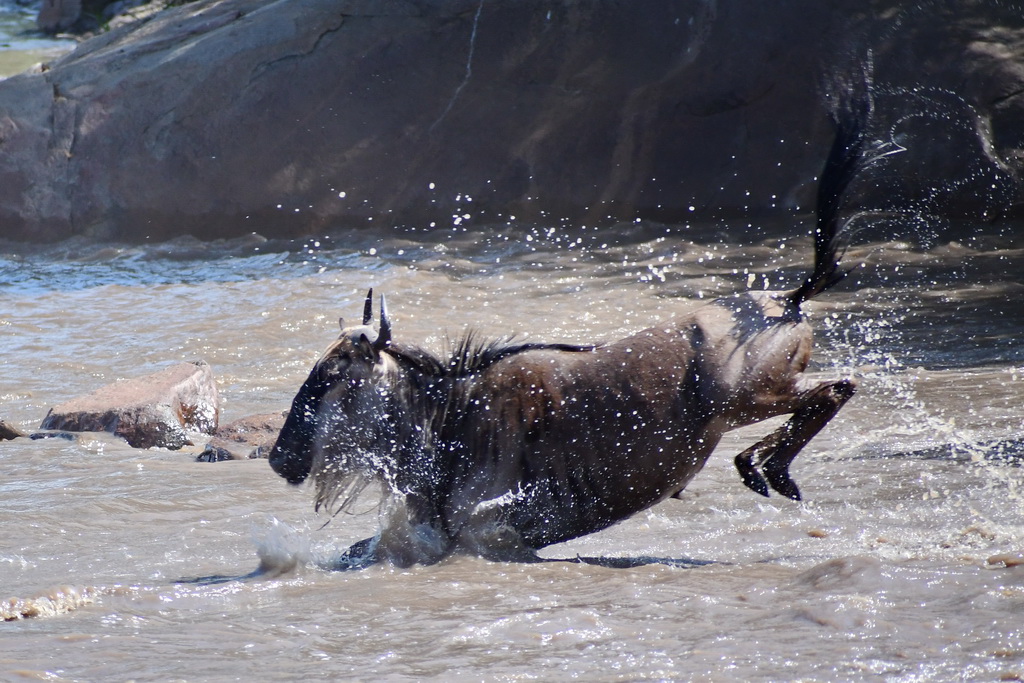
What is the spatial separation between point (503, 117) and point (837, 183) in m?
6.61

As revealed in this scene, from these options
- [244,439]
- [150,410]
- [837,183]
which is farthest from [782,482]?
[150,410]

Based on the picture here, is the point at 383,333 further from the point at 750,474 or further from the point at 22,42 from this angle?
the point at 22,42

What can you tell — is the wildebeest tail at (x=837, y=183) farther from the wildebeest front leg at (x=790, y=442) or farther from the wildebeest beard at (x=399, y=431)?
the wildebeest beard at (x=399, y=431)

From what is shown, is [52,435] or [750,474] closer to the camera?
[750,474]

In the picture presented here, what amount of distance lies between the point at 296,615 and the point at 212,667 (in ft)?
1.77

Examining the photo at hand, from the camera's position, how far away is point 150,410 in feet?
21.3

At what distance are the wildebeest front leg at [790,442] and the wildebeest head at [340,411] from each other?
140 cm

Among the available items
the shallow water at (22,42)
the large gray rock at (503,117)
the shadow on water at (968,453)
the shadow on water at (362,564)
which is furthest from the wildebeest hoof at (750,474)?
the shallow water at (22,42)

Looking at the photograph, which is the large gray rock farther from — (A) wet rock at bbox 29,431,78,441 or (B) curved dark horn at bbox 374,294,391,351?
(B) curved dark horn at bbox 374,294,391,351

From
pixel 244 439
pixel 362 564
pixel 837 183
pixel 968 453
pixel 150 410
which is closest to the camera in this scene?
pixel 362 564

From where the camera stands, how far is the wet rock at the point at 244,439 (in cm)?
596

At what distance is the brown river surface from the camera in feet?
10.1

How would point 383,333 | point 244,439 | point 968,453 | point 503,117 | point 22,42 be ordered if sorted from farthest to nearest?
point 22,42, point 503,117, point 244,439, point 968,453, point 383,333

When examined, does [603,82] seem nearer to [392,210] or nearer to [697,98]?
[697,98]
